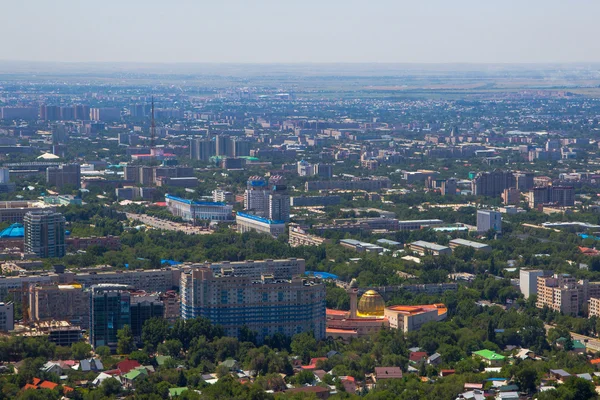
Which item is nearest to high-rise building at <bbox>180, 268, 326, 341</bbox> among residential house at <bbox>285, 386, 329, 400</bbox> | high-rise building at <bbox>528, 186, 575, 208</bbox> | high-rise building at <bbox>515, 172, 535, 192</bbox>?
residential house at <bbox>285, 386, 329, 400</bbox>

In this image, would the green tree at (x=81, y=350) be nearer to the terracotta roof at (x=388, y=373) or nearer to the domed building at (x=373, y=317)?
the domed building at (x=373, y=317)

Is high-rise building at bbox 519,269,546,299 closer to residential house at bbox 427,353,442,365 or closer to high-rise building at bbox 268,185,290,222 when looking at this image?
residential house at bbox 427,353,442,365

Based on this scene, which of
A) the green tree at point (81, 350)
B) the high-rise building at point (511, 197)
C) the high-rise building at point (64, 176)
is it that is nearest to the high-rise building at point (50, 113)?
the high-rise building at point (64, 176)

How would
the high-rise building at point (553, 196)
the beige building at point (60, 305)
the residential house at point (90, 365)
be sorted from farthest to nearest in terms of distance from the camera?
the high-rise building at point (553, 196) → the beige building at point (60, 305) → the residential house at point (90, 365)

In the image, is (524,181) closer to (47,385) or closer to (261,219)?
(261,219)

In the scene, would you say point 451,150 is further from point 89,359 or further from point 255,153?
point 89,359

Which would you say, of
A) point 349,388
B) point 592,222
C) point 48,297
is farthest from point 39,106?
point 349,388

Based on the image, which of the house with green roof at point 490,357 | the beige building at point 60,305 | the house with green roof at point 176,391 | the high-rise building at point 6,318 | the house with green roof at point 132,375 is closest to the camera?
the house with green roof at point 176,391
